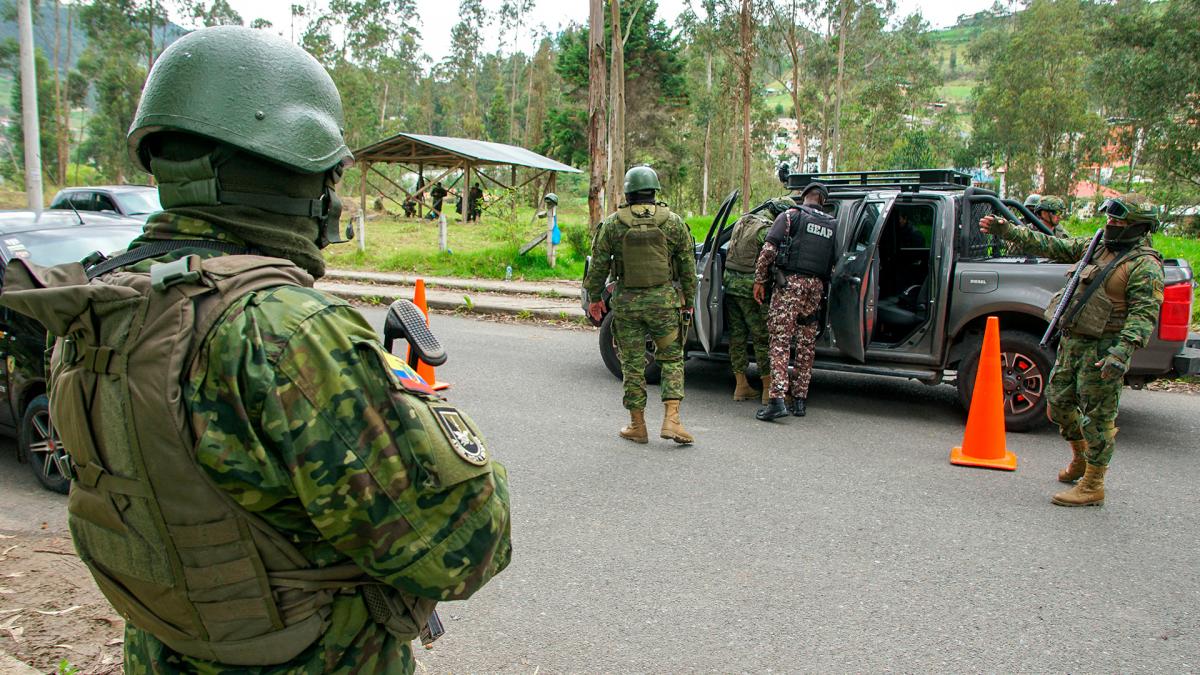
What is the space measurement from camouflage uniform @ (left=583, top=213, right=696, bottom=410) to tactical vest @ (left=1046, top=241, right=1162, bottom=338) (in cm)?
247

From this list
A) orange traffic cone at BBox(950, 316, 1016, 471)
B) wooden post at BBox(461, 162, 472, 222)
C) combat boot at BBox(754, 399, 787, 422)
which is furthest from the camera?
wooden post at BBox(461, 162, 472, 222)

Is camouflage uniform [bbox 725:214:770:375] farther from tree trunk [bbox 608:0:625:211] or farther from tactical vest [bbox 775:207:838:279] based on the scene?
tree trunk [bbox 608:0:625:211]

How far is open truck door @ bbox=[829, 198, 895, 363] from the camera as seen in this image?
21.8ft

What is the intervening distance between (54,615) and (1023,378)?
6175 millimetres

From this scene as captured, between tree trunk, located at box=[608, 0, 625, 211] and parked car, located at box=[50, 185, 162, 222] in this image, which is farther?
tree trunk, located at box=[608, 0, 625, 211]

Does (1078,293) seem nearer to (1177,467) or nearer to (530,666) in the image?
(1177,467)

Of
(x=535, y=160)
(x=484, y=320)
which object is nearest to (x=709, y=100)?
(x=535, y=160)

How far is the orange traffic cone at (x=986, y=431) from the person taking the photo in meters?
5.51

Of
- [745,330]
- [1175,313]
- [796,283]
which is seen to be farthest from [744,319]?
[1175,313]

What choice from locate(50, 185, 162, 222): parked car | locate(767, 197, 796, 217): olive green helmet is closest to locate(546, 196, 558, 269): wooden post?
locate(50, 185, 162, 222): parked car

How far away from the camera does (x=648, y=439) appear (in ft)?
20.0

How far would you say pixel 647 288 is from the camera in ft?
19.7

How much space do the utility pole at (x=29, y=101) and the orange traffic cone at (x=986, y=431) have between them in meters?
13.2

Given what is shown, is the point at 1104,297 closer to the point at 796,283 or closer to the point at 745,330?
the point at 796,283
